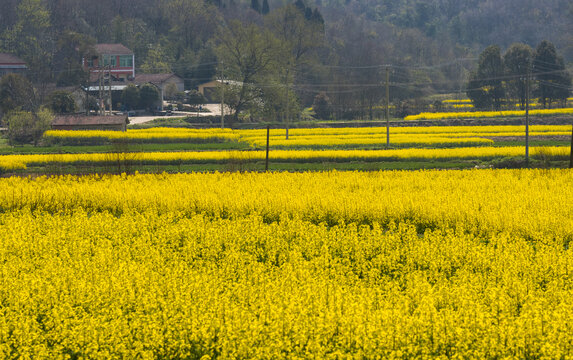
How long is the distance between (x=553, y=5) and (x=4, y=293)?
207m

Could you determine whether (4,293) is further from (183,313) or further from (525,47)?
(525,47)

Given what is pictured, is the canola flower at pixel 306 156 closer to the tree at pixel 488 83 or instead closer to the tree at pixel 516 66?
the tree at pixel 488 83

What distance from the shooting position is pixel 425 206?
1005 inches

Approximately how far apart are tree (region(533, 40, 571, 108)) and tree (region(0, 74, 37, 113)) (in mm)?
67831

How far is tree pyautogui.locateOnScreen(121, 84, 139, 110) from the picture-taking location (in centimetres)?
9894

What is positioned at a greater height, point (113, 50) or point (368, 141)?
point (113, 50)

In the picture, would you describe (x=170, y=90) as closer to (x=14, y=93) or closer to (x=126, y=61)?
(x=126, y=61)

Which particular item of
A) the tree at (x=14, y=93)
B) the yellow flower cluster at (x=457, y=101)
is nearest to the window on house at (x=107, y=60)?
the tree at (x=14, y=93)

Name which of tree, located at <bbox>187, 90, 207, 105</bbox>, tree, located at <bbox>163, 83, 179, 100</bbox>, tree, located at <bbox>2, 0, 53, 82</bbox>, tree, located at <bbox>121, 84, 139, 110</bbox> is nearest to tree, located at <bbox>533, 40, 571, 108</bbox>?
tree, located at <bbox>187, 90, 207, 105</bbox>

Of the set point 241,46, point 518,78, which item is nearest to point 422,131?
point 518,78

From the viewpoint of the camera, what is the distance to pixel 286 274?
17.2 m

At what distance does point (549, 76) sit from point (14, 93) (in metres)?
72.2

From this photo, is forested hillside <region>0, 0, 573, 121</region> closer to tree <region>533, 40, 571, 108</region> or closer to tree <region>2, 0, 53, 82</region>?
tree <region>2, 0, 53, 82</region>

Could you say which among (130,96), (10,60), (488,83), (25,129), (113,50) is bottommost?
(25,129)
